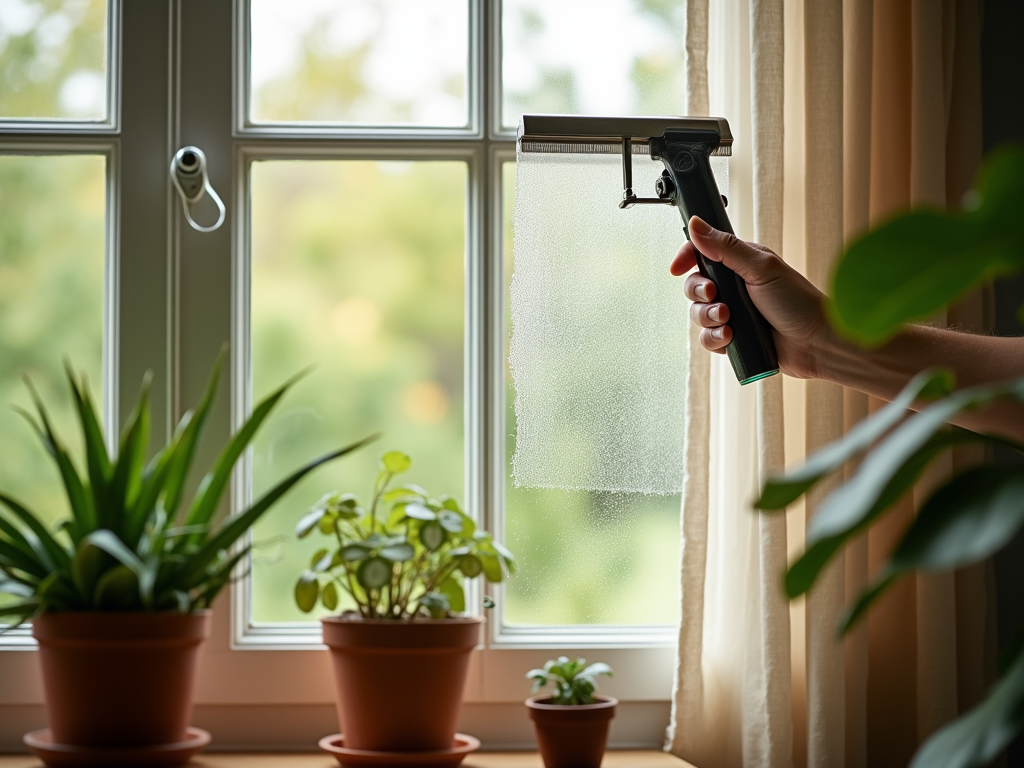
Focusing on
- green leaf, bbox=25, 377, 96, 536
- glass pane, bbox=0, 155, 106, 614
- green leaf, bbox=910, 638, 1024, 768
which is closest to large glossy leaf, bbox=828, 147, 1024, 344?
green leaf, bbox=910, 638, 1024, 768

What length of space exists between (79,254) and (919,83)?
128 centimetres

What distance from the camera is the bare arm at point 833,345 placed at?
1.08 m

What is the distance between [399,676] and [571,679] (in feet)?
0.77

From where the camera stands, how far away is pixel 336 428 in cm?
153

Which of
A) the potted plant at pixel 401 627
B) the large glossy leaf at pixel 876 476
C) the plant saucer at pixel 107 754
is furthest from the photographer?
the potted plant at pixel 401 627

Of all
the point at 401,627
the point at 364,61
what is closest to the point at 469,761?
the point at 401,627

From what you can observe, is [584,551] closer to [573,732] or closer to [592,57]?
[573,732]

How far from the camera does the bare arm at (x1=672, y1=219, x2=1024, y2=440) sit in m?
1.08

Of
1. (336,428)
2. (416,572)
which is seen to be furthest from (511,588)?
(336,428)

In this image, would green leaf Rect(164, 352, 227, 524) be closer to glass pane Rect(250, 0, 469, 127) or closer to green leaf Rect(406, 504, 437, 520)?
green leaf Rect(406, 504, 437, 520)

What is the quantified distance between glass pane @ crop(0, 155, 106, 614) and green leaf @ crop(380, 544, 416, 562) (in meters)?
0.55

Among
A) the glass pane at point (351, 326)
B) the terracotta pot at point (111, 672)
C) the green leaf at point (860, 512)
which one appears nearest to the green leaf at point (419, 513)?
the glass pane at point (351, 326)

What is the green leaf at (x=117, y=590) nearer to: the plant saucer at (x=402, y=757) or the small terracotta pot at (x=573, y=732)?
the plant saucer at (x=402, y=757)

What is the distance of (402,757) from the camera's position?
129 cm
